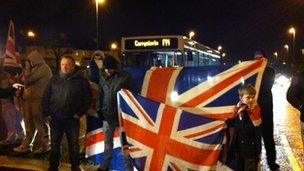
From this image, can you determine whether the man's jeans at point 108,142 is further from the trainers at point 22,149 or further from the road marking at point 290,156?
the road marking at point 290,156

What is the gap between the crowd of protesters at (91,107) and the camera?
5789mm

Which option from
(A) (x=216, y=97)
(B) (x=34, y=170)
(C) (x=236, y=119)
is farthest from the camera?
(B) (x=34, y=170)

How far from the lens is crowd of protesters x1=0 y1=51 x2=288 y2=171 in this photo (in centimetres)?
579

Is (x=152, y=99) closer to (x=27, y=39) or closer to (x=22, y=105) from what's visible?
(x=22, y=105)

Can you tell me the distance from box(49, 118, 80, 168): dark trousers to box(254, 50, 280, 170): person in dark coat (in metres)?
2.92

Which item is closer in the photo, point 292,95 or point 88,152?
point 292,95

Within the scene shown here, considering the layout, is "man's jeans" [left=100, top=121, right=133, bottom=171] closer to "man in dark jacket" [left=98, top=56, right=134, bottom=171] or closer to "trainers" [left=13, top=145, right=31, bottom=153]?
"man in dark jacket" [left=98, top=56, right=134, bottom=171]

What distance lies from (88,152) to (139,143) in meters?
1.44

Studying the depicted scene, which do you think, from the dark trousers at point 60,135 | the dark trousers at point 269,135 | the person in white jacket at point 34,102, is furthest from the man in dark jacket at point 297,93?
the person in white jacket at point 34,102

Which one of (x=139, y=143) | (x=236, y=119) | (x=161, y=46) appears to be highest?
(x=161, y=46)

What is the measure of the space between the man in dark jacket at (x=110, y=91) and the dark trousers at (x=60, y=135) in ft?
1.60

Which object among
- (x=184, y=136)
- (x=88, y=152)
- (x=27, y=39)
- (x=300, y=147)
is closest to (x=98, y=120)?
(x=88, y=152)

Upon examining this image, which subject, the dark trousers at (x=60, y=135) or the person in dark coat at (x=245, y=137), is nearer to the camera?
the person in dark coat at (x=245, y=137)

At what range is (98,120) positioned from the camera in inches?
302
